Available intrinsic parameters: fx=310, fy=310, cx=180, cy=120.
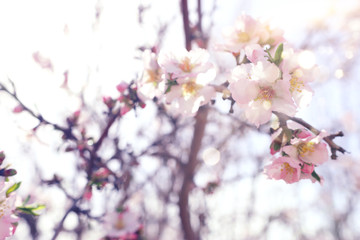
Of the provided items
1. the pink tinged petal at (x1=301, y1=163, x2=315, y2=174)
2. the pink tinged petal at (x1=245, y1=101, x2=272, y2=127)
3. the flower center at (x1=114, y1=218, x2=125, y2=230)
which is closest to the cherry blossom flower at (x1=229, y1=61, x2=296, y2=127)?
the pink tinged petal at (x1=245, y1=101, x2=272, y2=127)

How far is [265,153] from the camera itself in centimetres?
536

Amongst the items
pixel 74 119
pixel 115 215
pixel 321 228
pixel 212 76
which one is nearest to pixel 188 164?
pixel 115 215

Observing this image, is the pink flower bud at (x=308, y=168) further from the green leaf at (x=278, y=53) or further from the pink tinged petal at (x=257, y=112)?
the green leaf at (x=278, y=53)

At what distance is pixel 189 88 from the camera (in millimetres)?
1455

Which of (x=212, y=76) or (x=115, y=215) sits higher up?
(x=212, y=76)

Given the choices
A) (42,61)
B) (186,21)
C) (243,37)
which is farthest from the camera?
(42,61)

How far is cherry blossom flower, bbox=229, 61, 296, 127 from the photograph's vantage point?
1.19m

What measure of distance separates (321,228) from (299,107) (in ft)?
25.6

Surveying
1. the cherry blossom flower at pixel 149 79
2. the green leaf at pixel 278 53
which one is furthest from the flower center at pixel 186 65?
the green leaf at pixel 278 53

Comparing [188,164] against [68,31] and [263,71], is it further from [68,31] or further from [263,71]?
[68,31]

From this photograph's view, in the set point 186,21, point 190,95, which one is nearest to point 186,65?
point 190,95

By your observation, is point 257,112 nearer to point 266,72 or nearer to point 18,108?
point 266,72

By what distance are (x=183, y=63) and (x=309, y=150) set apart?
68 centimetres

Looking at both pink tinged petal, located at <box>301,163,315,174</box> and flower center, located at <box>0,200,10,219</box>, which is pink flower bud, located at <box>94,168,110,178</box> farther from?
pink tinged petal, located at <box>301,163,315,174</box>
